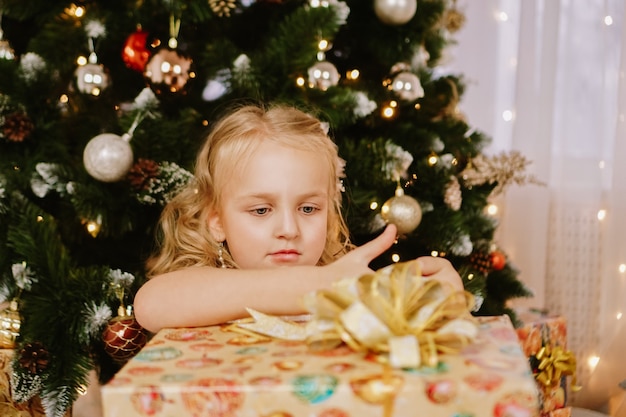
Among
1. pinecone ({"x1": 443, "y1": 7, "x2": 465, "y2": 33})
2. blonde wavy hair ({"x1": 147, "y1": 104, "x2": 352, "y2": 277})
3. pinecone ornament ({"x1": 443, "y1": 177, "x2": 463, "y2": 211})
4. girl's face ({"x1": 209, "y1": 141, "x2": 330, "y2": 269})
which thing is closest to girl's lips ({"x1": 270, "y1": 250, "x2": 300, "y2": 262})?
girl's face ({"x1": 209, "y1": 141, "x2": 330, "y2": 269})

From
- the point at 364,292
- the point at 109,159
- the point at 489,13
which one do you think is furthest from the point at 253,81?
the point at 489,13

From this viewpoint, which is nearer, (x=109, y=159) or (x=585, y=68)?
(x=109, y=159)

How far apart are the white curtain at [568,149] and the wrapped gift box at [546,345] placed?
0.59 metres

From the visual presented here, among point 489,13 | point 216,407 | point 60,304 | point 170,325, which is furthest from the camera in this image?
point 489,13

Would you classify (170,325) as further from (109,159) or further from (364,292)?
(109,159)

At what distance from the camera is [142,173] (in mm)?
1092

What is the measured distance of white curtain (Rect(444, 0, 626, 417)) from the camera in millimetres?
1741

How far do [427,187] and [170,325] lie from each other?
0.71 m

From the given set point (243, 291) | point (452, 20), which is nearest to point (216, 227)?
point (243, 291)

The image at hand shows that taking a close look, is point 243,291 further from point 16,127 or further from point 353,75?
point 353,75

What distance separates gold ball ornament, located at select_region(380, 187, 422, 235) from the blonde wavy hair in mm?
103

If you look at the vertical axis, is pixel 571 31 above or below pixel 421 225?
above

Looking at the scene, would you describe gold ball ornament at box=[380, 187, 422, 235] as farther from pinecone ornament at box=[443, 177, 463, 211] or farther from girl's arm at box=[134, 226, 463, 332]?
girl's arm at box=[134, 226, 463, 332]

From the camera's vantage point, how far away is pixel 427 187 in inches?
52.4
